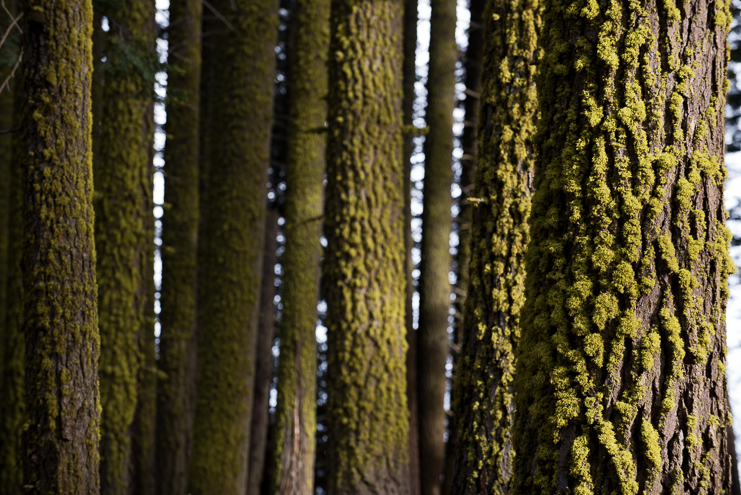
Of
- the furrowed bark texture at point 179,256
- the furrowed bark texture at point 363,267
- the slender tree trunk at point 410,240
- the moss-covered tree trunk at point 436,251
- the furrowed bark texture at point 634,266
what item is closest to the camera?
the furrowed bark texture at point 634,266

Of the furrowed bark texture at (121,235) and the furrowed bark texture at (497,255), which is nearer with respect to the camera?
the furrowed bark texture at (497,255)

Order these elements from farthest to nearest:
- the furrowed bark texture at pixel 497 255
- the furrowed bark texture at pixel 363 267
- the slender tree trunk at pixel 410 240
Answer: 1. the slender tree trunk at pixel 410 240
2. the furrowed bark texture at pixel 363 267
3. the furrowed bark texture at pixel 497 255

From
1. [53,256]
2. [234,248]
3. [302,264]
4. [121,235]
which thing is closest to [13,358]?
[121,235]

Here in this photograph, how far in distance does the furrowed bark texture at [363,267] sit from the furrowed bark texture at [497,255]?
1.42 metres

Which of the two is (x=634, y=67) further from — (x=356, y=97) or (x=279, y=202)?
(x=279, y=202)

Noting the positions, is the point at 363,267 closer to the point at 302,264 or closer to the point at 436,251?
the point at 302,264

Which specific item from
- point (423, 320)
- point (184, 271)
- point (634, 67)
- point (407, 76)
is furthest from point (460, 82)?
point (634, 67)

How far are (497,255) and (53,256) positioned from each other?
2749mm

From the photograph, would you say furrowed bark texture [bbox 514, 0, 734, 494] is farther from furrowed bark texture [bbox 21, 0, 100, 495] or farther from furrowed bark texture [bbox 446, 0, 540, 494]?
furrowed bark texture [bbox 21, 0, 100, 495]

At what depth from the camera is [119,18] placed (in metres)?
5.16

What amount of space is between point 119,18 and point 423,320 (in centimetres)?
564

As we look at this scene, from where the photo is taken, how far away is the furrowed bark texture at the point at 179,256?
8391 mm

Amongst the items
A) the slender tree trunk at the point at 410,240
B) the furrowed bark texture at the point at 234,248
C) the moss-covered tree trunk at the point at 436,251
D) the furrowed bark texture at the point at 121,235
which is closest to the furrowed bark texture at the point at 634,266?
the furrowed bark texture at the point at 121,235

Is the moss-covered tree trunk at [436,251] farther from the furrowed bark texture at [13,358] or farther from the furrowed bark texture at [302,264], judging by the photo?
the furrowed bark texture at [13,358]
